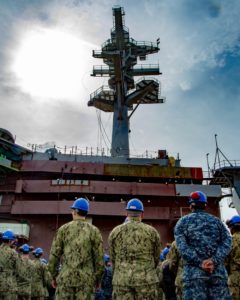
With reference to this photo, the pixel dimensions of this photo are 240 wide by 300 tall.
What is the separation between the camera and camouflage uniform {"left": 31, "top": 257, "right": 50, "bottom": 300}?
8.54 meters

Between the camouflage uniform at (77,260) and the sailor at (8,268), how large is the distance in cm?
245

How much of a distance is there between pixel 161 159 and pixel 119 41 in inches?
603

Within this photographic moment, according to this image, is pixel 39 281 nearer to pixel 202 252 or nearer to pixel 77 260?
pixel 77 260

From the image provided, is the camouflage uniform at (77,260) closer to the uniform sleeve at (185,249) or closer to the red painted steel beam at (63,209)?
the uniform sleeve at (185,249)

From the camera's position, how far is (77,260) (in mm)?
4141

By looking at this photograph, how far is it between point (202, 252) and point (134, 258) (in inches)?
37.3

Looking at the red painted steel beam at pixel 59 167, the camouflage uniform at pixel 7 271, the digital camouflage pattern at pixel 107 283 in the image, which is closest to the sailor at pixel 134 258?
the camouflage uniform at pixel 7 271

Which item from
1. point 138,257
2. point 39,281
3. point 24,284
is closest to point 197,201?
point 138,257

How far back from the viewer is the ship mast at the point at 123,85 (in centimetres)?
3447

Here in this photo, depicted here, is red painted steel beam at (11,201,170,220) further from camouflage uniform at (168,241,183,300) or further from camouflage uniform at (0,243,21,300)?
camouflage uniform at (168,241,183,300)

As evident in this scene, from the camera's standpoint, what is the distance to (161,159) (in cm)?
3134

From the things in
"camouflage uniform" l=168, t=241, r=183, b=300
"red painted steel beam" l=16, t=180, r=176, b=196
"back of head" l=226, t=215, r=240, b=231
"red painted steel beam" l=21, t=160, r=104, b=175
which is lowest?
"camouflage uniform" l=168, t=241, r=183, b=300

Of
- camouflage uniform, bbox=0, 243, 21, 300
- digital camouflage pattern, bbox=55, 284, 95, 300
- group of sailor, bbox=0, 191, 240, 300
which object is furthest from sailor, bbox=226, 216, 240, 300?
camouflage uniform, bbox=0, 243, 21, 300

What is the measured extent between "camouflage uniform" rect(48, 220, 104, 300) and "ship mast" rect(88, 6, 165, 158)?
28.8m
